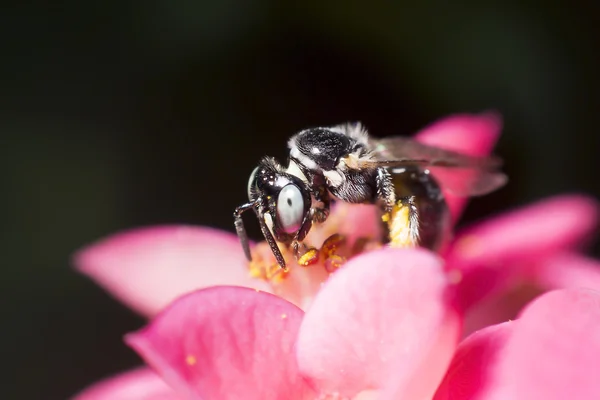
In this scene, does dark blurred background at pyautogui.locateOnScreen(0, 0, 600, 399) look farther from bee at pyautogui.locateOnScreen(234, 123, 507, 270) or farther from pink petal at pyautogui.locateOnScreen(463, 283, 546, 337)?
bee at pyautogui.locateOnScreen(234, 123, 507, 270)

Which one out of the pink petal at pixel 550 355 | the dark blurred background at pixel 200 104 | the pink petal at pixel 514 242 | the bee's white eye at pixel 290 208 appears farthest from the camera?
the dark blurred background at pixel 200 104

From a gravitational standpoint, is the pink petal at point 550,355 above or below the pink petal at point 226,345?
below

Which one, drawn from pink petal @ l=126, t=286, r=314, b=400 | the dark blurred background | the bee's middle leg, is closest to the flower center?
the bee's middle leg

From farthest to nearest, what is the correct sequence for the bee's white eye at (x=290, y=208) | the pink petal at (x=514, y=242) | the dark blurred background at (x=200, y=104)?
1. the dark blurred background at (x=200, y=104)
2. the pink petal at (x=514, y=242)
3. the bee's white eye at (x=290, y=208)

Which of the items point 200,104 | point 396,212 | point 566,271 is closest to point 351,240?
point 396,212

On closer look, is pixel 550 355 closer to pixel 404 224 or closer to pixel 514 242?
pixel 404 224

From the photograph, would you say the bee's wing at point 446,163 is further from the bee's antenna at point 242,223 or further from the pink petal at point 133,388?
the pink petal at point 133,388

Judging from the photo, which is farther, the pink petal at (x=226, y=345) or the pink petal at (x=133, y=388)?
the pink petal at (x=133, y=388)

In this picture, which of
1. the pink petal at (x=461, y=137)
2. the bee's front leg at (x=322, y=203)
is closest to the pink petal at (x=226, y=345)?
the bee's front leg at (x=322, y=203)

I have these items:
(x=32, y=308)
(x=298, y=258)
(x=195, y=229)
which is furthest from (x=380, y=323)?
(x=32, y=308)
